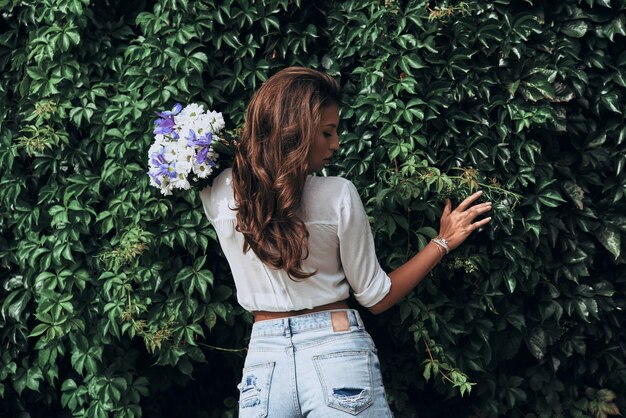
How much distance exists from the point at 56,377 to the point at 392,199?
151cm

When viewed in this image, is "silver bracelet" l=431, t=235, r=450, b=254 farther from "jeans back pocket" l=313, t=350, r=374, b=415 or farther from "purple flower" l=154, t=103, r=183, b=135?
"purple flower" l=154, t=103, r=183, b=135

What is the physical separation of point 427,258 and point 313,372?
0.56 m

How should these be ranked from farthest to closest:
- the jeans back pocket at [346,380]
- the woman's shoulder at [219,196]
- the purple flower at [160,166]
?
the purple flower at [160,166] < the woman's shoulder at [219,196] < the jeans back pocket at [346,380]

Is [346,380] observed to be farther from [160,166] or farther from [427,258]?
[160,166]

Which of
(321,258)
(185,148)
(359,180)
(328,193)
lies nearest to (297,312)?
(321,258)

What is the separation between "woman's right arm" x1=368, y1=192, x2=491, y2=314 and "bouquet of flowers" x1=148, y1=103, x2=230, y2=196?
0.66 metres

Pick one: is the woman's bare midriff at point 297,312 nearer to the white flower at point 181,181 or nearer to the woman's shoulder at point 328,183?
the woman's shoulder at point 328,183

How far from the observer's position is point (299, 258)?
8.36 ft

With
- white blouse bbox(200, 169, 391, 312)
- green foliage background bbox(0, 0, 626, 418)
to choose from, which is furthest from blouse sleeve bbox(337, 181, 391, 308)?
green foliage background bbox(0, 0, 626, 418)

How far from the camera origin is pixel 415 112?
3289mm

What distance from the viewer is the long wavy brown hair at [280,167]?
2547 mm

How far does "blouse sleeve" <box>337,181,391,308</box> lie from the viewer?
2.60 metres

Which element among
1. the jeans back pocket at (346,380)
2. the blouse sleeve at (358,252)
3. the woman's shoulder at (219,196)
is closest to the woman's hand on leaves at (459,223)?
the blouse sleeve at (358,252)

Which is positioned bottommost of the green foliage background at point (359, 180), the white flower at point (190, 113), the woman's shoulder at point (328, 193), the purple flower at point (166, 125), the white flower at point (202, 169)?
the green foliage background at point (359, 180)
